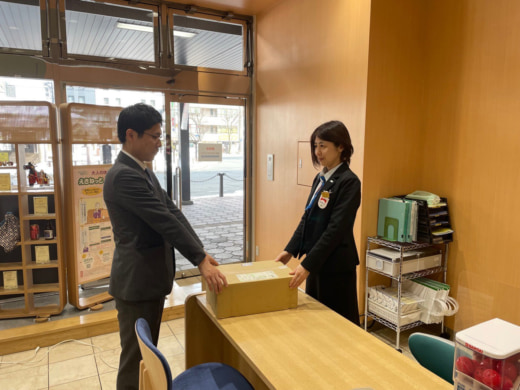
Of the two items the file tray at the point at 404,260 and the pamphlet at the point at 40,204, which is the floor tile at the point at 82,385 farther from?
the file tray at the point at 404,260

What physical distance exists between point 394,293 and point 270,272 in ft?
5.56

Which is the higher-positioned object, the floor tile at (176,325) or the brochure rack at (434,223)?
the brochure rack at (434,223)

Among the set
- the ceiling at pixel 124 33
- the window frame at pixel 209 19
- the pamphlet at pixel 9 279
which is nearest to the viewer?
the pamphlet at pixel 9 279

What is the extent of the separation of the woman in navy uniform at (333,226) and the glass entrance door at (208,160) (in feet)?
8.56

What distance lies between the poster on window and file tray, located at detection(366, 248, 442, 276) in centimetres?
243

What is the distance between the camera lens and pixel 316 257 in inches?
75.1

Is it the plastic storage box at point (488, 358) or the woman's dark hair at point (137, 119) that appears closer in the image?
the plastic storage box at point (488, 358)

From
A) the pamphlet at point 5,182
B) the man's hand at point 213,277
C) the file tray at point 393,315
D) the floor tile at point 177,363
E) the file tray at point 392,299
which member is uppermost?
the pamphlet at point 5,182

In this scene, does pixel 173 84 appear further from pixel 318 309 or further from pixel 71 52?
pixel 318 309

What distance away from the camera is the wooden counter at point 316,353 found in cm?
124

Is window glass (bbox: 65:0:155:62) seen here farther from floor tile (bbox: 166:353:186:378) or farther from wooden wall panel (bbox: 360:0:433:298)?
floor tile (bbox: 166:353:186:378)

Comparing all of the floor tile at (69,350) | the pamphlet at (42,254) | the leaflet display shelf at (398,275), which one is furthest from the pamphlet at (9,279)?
the leaflet display shelf at (398,275)

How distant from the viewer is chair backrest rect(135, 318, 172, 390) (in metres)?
1.21

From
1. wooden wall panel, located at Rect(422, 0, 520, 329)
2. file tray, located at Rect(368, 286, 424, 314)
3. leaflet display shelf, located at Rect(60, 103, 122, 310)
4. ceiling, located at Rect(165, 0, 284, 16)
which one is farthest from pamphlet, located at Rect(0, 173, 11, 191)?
wooden wall panel, located at Rect(422, 0, 520, 329)
